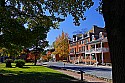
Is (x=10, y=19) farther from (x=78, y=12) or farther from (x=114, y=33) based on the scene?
(x=114, y=33)

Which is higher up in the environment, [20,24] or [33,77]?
[20,24]

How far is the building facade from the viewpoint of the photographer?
69.1 meters

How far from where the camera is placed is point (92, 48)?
78188 mm

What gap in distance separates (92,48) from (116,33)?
75018 millimetres

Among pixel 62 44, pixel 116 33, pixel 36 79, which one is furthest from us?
pixel 62 44

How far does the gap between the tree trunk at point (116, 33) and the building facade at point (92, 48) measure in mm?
57660

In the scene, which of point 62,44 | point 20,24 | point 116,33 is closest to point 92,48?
point 62,44

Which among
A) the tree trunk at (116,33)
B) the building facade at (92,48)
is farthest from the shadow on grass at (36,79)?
the building facade at (92,48)

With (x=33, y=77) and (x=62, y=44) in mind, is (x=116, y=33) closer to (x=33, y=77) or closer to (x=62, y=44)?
(x=33, y=77)

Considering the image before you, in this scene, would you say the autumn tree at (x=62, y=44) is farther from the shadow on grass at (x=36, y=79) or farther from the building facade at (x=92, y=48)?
the shadow on grass at (x=36, y=79)

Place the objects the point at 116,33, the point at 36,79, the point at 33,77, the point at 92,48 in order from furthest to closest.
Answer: the point at 92,48
the point at 33,77
the point at 36,79
the point at 116,33

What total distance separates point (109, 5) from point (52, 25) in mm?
17822

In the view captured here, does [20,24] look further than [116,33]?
Yes

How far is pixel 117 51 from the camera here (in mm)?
3736
